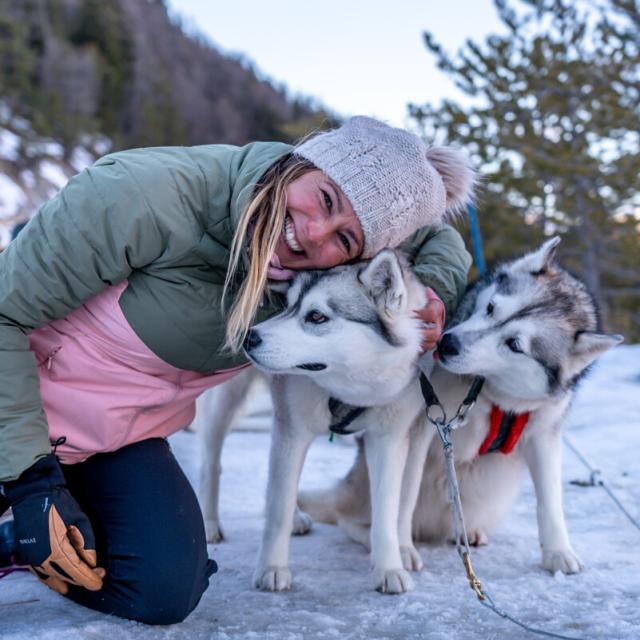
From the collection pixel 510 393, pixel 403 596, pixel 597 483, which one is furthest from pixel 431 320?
pixel 597 483

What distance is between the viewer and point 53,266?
5.78 ft

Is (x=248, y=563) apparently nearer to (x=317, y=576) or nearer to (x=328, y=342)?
(x=317, y=576)

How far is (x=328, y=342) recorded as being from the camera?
6.83 ft

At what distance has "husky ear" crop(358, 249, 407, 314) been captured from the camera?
2035 mm

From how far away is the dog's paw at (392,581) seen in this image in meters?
2.09

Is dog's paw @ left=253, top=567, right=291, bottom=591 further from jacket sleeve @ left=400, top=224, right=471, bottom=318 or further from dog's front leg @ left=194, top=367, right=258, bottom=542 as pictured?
jacket sleeve @ left=400, top=224, right=471, bottom=318

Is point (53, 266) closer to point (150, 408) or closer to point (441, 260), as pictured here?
point (150, 408)

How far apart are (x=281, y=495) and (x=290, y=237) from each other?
795 mm

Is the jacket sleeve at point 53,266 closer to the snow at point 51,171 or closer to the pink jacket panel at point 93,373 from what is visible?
the pink jacket panel at point 93,373

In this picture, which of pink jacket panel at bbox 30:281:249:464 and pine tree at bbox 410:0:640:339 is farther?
pine tree at bbox 410:0:640:339

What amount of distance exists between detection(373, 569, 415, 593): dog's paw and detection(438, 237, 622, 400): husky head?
62 cm

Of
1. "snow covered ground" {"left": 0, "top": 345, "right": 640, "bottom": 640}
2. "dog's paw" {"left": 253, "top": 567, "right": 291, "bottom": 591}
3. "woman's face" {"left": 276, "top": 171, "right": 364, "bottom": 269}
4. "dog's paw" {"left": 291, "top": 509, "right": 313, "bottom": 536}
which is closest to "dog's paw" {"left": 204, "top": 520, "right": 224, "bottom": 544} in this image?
"snow covered ground" {"left": 0, "top": 345, "right": 640, "bottom": 640}

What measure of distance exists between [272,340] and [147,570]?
2.24 ft

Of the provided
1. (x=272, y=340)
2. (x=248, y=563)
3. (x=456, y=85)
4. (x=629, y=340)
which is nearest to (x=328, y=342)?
(x=272, y=340)
